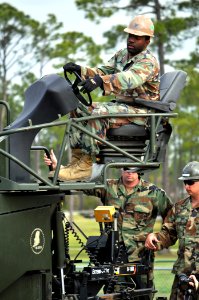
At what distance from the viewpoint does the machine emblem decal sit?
850 centimetres

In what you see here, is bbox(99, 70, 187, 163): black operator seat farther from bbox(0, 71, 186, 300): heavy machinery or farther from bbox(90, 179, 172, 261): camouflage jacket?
bbox(90, 179, 172, 261): camouflage jacket

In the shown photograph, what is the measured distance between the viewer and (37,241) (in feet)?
A: 28.1

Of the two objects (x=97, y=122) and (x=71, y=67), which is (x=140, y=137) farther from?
(x=71, y=67)

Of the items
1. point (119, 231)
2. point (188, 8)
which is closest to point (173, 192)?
point (188, 8)

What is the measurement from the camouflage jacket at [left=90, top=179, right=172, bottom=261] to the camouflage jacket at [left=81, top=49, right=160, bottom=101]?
1439mm

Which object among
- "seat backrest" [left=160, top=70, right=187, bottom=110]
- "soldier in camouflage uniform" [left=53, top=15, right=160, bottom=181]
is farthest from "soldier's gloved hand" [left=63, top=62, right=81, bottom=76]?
"seat backrest" [left=160, top=70, right=187, bottom=110]

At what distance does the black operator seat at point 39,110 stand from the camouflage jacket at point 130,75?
427 mm

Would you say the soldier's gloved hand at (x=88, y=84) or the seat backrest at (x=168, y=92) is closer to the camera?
the soldier's gloved hand at (x=88, y=84)

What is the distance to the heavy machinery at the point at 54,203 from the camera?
8266 millimetres

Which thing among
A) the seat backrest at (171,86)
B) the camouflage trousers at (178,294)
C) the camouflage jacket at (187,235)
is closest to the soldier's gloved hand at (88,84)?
the seat backrest at (171,86)

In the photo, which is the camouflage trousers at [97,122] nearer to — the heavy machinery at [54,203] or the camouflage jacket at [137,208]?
the heavy machinery at [54,203]

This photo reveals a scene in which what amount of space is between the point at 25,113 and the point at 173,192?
5172 centimetres

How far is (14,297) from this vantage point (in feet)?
27.5

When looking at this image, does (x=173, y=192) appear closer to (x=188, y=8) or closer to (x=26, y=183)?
(x=188, y=8)
